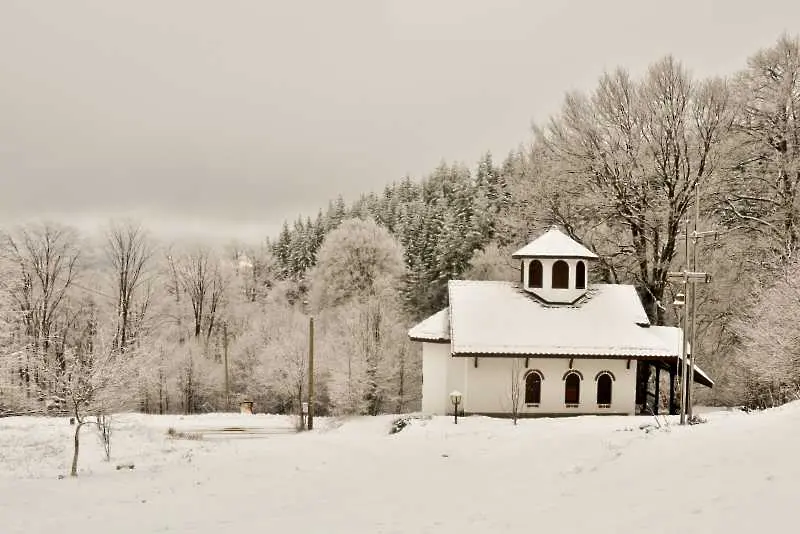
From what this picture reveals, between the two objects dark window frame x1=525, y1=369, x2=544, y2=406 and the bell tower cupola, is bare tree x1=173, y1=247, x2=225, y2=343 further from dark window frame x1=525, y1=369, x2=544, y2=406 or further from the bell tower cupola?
dark window frame x1=525, y1=369, x2=544, y2=406

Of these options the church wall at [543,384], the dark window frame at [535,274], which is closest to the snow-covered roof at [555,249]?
the dark window frame at [535,274]

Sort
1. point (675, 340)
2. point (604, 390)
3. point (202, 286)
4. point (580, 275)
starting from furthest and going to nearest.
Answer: point (202, 286) → point (580, 275) → point (675, 340) → point (604, 390)

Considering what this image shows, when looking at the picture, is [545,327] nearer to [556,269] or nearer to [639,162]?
[556,269]

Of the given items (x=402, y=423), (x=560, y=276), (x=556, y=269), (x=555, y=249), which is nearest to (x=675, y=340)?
(x=560, y=276)

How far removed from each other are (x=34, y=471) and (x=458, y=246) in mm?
42008

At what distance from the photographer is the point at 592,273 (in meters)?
34.8

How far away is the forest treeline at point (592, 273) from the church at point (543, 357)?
211 centimetres

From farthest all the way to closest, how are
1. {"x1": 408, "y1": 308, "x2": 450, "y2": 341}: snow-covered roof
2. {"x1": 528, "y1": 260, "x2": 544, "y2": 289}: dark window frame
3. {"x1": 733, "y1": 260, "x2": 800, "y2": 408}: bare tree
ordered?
{"x1": 528, "y1": 260, "x2": 544, "y2": 289}: dark window frame < {"x1": 408, "y1": 308, "x2": 450, "y2": 341}: snow-covered roof < {"x1": 733, "y1": 260, "x2": 800, "y2": 408}: bare tree

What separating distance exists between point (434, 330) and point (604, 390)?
26.0ft

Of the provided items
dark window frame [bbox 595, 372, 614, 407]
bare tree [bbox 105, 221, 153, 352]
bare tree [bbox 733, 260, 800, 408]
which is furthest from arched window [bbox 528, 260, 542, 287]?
bare tree [bbox 105, 221, 153, 352]

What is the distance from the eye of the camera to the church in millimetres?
23828

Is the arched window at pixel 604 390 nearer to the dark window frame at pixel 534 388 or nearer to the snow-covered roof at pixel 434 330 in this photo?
the dark window frame at pixel 534 388

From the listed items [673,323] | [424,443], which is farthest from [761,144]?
[424,443]

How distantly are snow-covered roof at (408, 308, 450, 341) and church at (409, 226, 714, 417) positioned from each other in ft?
0.15
